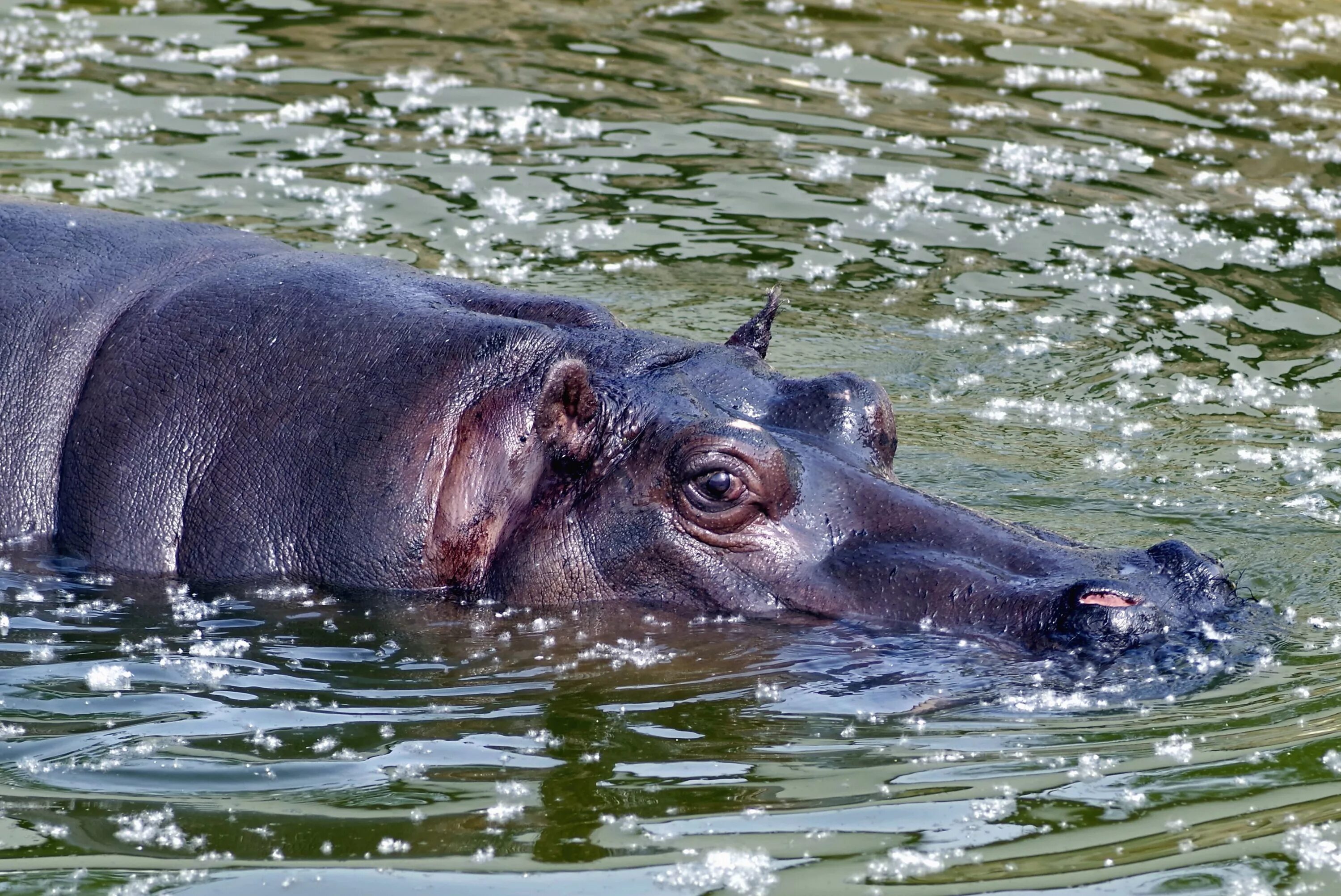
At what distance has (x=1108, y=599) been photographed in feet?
17.8

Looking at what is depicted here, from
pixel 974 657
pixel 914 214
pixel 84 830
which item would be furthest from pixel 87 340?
pixel 914 214

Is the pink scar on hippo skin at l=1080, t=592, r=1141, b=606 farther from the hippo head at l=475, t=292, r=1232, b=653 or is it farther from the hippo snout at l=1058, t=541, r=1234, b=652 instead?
the hippo head at l=475, t=292, r=1232, b=653

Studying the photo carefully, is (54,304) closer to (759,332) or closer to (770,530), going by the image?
(759,332)

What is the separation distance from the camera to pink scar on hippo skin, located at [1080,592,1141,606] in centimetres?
539

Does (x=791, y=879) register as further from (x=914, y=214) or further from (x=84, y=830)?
(x=914, y=214)

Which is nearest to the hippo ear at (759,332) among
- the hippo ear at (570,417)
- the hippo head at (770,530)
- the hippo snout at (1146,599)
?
the hippo head at (770,530)

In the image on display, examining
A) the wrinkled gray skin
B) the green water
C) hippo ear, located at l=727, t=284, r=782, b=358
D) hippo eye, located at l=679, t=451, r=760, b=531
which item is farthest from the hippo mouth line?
hippo ear, located at l=727, t=284, r=782, b=358

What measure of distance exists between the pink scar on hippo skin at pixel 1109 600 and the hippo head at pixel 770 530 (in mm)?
133

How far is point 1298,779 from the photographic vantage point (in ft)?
16.1

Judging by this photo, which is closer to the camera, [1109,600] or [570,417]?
[1109,600]

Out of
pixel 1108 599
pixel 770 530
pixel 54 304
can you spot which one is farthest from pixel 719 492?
pixel 54 304

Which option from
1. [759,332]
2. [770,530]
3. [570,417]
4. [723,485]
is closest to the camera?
[723,485]

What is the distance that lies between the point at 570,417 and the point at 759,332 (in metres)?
1.09

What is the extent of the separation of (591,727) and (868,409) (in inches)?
62.2
